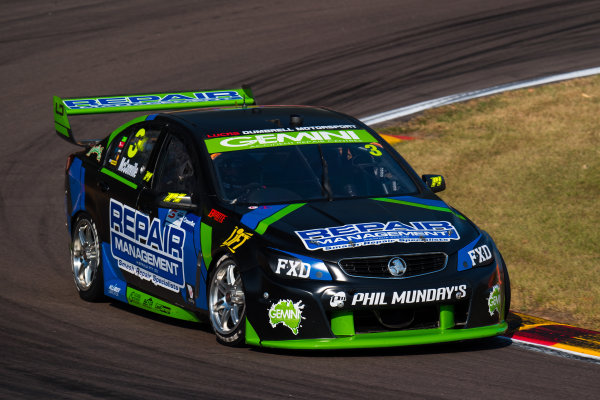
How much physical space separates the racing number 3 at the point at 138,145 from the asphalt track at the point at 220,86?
127cm

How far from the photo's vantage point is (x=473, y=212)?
38.3 ft

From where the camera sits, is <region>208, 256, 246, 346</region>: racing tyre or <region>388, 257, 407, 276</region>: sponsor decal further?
<region>208, 256, 246, 346</region>: racing tyre

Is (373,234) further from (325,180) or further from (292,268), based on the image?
(325,180)

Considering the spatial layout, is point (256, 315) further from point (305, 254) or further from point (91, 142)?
point (91, 142)

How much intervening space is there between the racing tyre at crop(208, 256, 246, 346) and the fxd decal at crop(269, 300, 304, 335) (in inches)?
9.7

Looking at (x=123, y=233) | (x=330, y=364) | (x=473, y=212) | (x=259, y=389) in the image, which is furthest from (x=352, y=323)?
(x=473, y=212)

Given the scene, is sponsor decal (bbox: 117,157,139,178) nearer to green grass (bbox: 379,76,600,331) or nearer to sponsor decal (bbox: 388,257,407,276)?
sponsor decal (bbox: 388,257,407,276)

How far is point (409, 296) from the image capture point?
6883mm

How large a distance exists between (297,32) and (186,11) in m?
3.03

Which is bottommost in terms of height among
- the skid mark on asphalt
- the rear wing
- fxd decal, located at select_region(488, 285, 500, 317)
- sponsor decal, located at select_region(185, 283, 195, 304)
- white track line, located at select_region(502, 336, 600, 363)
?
white track line, located at select_region(502, 336, 600, 363)

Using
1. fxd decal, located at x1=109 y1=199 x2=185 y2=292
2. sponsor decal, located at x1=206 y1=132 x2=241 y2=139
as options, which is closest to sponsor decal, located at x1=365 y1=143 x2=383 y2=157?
sponsor decal, located at x1=206 y1=132 x2=241 y2=139

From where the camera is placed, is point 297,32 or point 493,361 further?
point 297,32

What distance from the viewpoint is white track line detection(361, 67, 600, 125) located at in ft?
50.8

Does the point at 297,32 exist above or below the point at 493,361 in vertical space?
above
